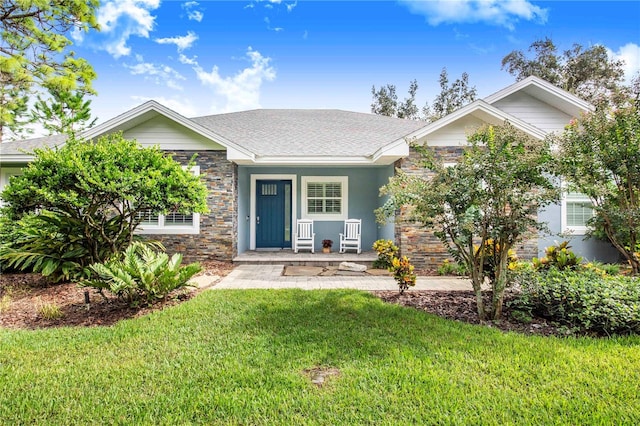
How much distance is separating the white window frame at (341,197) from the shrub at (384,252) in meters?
2.50

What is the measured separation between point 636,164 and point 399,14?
7.19 m

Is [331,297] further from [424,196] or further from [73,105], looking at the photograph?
[73,105]

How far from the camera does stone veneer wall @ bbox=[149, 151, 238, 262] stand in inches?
336

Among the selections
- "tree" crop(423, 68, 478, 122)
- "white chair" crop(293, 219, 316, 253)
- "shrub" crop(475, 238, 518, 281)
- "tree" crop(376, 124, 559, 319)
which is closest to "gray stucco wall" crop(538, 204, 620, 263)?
"shrub" crop(475, 238, 518, 281)

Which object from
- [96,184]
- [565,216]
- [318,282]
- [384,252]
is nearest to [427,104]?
A: [565,216]

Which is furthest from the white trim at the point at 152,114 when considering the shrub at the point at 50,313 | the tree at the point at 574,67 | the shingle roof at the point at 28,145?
the tree at the point at 574,67

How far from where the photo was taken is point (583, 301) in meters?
4.02

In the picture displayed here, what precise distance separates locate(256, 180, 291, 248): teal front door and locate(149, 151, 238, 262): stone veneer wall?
6.67ft

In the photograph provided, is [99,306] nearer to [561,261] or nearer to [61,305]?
[61,305]

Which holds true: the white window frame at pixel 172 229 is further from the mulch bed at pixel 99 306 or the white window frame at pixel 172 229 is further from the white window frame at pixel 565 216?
the white window frame at pixel 565 216

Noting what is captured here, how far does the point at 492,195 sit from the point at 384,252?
13.6ft

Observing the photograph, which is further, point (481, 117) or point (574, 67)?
point (574, 67)

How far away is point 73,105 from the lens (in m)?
18.3

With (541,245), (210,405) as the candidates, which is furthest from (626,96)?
(210,405)
